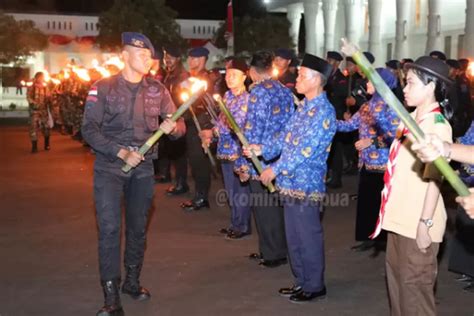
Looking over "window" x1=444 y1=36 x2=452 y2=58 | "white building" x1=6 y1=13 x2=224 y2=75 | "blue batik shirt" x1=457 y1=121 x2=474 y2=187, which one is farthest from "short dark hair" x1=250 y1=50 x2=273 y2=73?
"white building" x1=6 y1=13 x2=224 y2=75

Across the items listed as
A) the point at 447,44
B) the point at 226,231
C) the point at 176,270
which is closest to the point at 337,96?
the point at 226,231

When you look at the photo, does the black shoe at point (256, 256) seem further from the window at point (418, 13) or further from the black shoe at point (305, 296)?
the window at point (418, 13)

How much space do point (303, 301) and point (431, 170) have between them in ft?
7.90

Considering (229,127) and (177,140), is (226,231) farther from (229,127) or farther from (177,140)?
(177,140)

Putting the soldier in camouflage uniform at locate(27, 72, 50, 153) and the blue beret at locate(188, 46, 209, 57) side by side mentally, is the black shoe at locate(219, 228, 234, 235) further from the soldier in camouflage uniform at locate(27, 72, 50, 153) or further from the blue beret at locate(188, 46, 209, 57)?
the soldier in camouflage uniform at locate(27, 72, 50, 153)

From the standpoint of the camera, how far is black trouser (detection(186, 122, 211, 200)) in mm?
9852

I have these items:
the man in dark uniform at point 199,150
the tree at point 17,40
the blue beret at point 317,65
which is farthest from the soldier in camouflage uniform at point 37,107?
the tree at point 17,40

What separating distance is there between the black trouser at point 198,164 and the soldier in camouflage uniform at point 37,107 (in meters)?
7.82

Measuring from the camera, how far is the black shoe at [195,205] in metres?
9.78

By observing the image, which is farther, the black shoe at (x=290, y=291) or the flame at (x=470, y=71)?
the flame at (x=470, y=71)

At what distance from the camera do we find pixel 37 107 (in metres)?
17.0

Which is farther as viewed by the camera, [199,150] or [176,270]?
[199,150]

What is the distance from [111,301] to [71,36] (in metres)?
47.3

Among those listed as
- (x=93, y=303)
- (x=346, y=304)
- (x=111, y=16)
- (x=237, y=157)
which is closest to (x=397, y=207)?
(x=346, y=304)
